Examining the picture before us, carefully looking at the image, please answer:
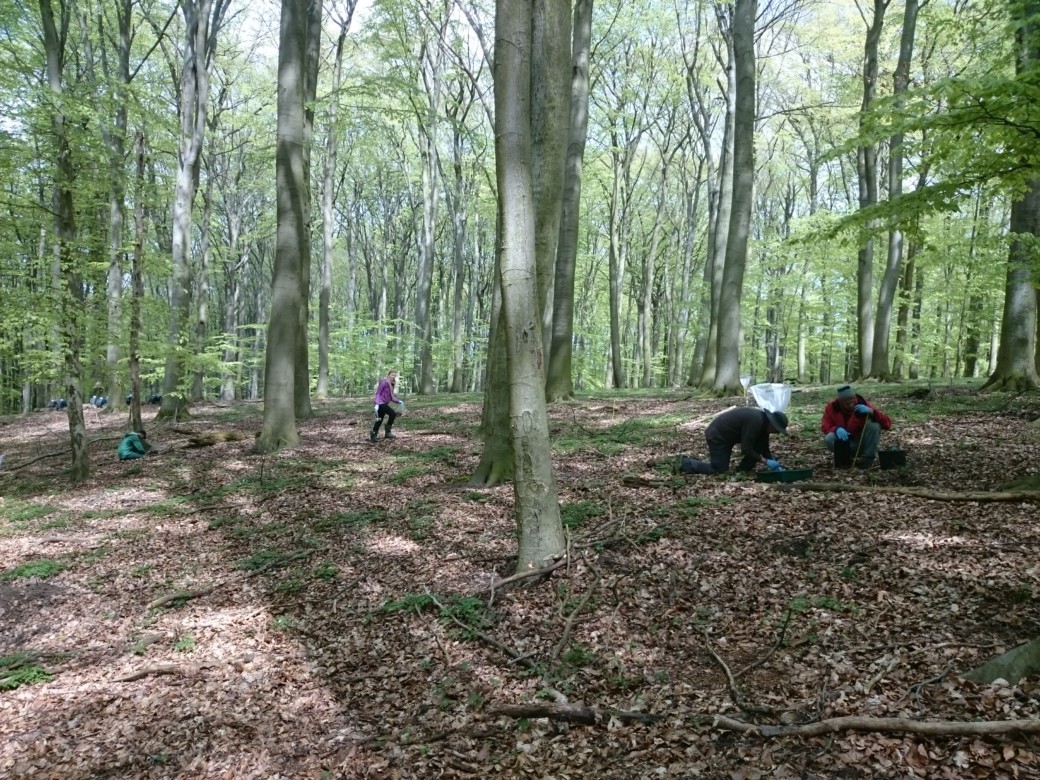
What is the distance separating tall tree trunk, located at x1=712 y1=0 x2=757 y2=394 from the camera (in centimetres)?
1269

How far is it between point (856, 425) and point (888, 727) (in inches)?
204

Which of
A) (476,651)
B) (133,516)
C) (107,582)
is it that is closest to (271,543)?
(107,582)

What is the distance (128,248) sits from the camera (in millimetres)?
11844

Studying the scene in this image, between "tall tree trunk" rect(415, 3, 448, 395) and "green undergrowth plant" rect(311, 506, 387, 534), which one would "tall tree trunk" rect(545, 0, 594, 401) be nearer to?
"green undergrowth plant" rect(311, 506, 387, 534)

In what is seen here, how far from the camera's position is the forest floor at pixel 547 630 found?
3.12 meters

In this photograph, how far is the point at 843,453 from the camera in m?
7.13

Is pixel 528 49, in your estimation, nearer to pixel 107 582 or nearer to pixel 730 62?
pixel 107 582

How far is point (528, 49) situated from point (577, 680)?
15.0 feet

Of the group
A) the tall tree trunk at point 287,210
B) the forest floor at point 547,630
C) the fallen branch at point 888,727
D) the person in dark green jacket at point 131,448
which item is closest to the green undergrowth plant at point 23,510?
the forest floor at point 547,630

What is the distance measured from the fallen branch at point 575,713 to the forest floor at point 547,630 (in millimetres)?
16

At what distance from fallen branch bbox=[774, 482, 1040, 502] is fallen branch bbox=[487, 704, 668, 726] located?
3.76 m

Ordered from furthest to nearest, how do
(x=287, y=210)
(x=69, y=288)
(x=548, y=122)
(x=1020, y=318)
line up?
(x=287, y=210)
(x=69, y=288)
(x=1020, y=318)
(x=548, y=122)

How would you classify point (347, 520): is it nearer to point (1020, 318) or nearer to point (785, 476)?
point (785, 476)

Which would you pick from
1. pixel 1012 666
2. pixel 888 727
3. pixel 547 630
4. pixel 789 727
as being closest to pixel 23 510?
pixel 547 630
